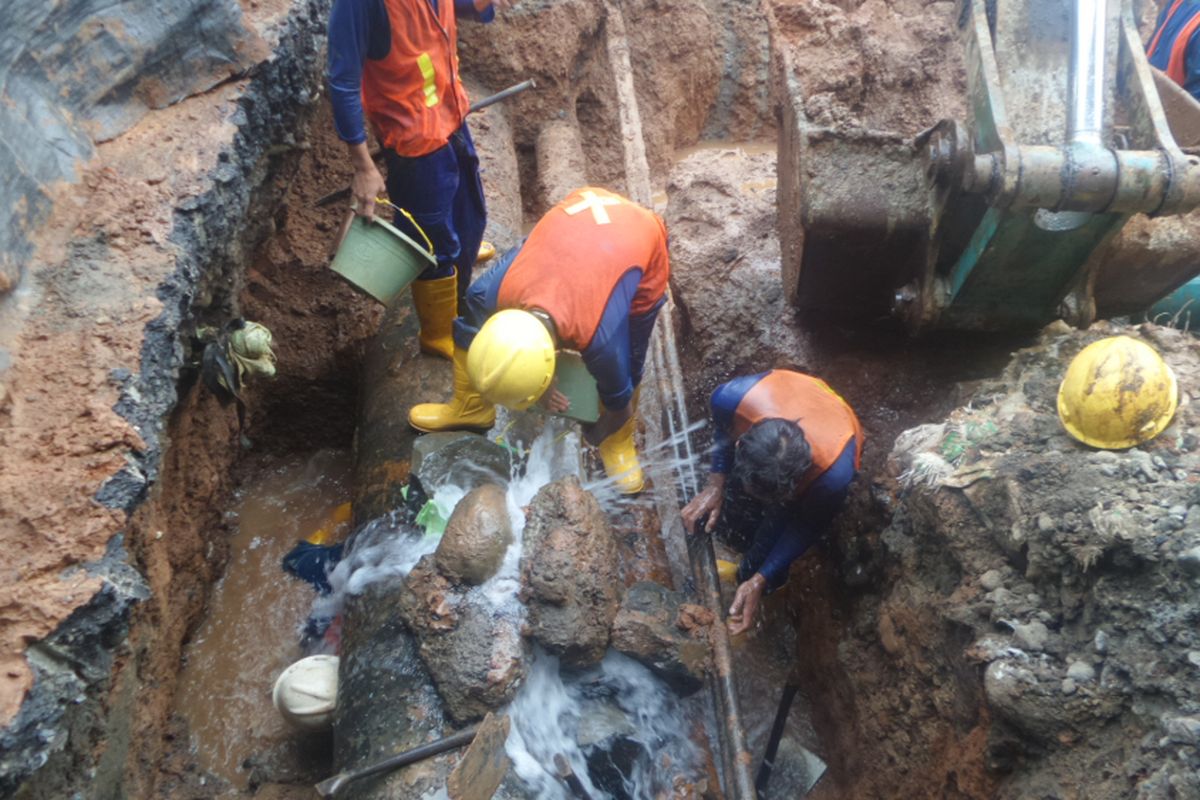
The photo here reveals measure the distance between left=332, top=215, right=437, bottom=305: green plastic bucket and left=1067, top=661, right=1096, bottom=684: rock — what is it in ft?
8.22

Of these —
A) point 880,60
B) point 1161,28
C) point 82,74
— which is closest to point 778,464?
point 82,74

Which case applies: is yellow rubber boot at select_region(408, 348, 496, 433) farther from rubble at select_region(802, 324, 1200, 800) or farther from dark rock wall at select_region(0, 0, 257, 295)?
rubble at select_region(802, 324, 1200, 800)

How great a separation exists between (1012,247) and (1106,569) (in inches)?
54.0

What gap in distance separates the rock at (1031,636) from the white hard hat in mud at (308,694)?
221 centimetres

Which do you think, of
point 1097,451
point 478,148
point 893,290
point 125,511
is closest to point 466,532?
point 125,511

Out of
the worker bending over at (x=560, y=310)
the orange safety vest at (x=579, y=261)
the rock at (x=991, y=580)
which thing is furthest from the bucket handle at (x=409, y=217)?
the rock at (x=991, y=580)

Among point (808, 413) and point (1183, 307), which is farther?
point (1183, 307)

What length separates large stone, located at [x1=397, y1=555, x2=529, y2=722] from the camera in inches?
98.2

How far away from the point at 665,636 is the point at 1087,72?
2.53m

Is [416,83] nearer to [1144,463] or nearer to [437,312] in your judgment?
[437,312]

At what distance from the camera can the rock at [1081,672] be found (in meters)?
2.13

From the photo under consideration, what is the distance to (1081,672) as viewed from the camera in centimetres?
214

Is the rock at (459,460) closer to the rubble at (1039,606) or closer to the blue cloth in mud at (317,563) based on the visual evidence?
the blue cloth in mud at (317,563)

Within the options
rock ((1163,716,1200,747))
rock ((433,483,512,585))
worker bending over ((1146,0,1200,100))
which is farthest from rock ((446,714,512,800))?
worker bending over ((1146,0,1200,100))
